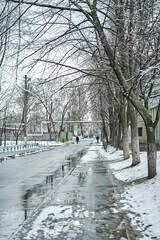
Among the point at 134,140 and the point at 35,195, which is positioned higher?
the point at 134,140

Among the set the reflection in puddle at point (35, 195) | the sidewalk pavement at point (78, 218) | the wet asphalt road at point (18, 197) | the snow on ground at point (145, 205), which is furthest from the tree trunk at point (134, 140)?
the sidewalk pavement at point (78, 218)

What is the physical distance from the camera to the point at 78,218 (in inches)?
273

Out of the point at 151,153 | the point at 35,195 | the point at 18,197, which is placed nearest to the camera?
the point at 18,197

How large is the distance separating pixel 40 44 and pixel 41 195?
4.76 metres

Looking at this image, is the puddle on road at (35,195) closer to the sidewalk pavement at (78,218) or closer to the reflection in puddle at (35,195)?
the reflection in puddle at (35,195)

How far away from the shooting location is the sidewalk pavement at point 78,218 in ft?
19.0

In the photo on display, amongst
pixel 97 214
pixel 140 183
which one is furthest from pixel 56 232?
pixel 140 183

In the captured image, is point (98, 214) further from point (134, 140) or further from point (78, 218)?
point (134, 140)

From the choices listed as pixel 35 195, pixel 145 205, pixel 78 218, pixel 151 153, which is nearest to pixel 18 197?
pixel 35 195

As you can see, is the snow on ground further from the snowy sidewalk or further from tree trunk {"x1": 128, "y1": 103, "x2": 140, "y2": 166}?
tree trunk {"x1": 128, "y1": 103, "x2": 140, "y2": 166}

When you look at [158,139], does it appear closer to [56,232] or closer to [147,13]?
[147,13]

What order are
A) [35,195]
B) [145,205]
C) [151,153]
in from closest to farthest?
1. [145,205]
2. [35,195]
3. [151,153]

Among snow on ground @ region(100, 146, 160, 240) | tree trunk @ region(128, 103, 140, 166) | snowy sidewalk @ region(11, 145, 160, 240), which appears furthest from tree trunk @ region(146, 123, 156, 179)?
tree trunk @ region(128, 103, 140, 166)

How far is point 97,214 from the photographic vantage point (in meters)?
7.30
